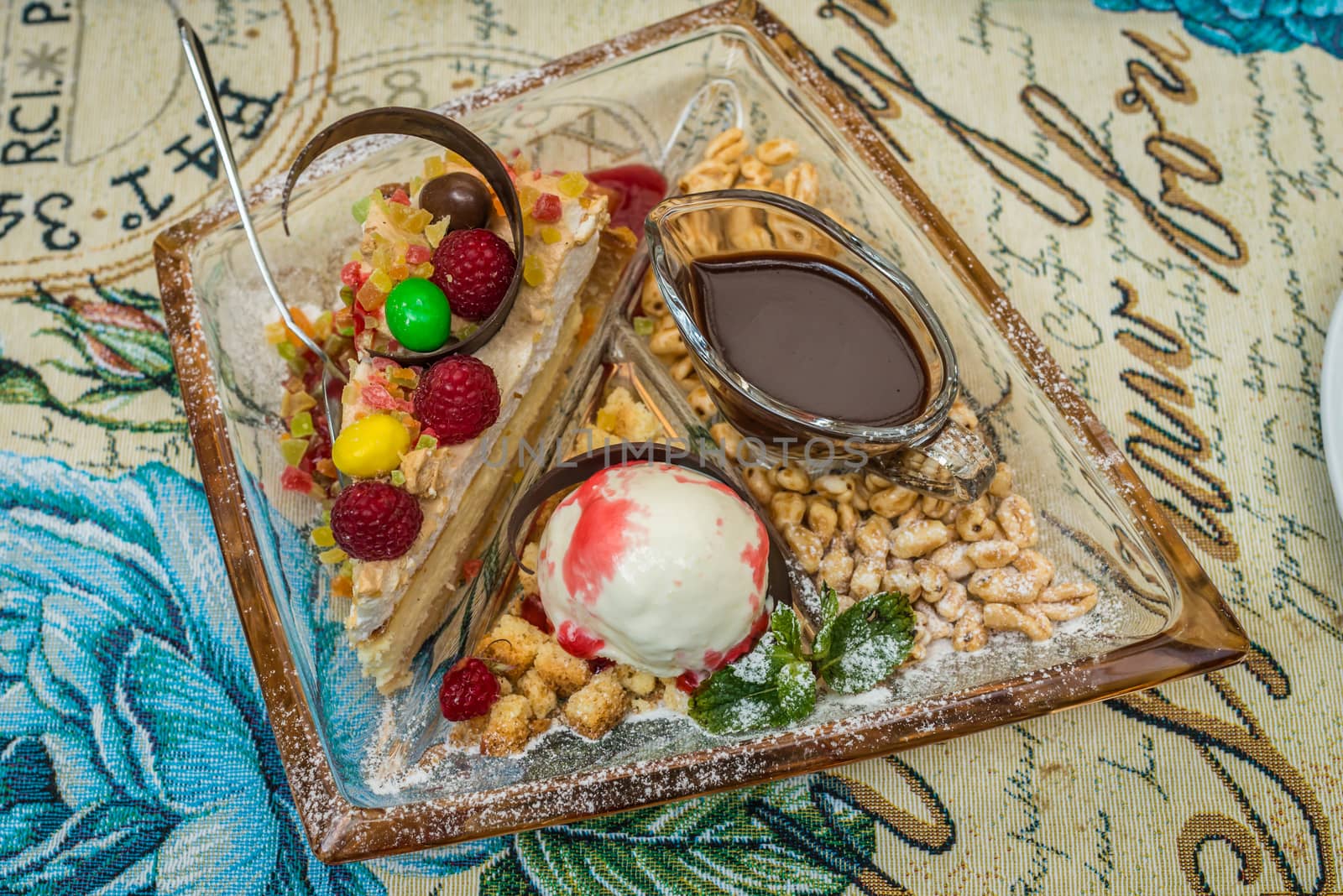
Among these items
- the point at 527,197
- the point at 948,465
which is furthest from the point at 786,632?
the point at 527,197

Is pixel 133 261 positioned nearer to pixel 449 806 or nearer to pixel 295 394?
pixel 295 394

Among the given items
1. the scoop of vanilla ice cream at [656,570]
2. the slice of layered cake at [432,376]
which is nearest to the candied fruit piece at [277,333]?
the slice of layered cake at [432,376]

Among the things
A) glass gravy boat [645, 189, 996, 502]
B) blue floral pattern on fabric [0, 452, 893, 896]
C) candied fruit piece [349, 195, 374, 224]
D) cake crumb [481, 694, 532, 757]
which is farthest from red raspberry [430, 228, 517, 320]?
cake crumb [481, 694, 532, 757]

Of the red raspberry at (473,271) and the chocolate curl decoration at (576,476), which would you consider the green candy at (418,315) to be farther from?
the chocolate curl decoration at (576,476)

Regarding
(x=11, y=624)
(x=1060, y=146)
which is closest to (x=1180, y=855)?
(x=1060, y=146)

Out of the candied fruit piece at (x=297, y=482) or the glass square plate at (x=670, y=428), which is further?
the candied fruit piece at (x=297, y=482)

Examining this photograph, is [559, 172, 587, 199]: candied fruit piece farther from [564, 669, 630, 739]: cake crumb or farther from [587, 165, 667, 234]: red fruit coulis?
[564, 669, 630, 739]: cake crumb
